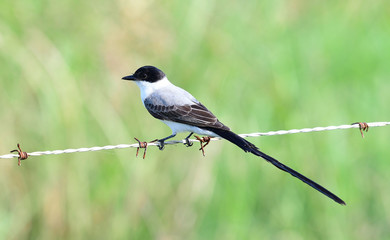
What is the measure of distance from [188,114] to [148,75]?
728 mm

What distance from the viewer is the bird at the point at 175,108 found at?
15.7ft

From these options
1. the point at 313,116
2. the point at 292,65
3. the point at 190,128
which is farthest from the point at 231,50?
the point at 190,128

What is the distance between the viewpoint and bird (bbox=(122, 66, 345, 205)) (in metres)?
4.78

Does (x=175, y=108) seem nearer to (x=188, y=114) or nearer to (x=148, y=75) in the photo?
(x=188, y=114)

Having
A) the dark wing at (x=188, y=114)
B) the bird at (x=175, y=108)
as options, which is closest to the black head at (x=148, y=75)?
the bird at (x=175, y=108)

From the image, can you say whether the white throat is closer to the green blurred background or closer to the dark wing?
the dark wing

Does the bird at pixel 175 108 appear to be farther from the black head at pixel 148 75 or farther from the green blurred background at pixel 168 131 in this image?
Answer: the green blurred background at pixel 168 131

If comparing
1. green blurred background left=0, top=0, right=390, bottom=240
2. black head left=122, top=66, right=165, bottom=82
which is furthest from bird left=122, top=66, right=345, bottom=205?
green blurred background left=0, top=0, right=390, bottom=240

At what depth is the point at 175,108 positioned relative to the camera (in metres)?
5.12

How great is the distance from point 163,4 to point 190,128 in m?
1.98

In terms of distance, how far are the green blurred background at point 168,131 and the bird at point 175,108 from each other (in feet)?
1.34

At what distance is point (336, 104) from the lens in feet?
21.3

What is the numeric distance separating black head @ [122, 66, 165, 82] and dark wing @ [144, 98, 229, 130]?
27cm

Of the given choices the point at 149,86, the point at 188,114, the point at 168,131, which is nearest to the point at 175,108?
the point at 188,114
